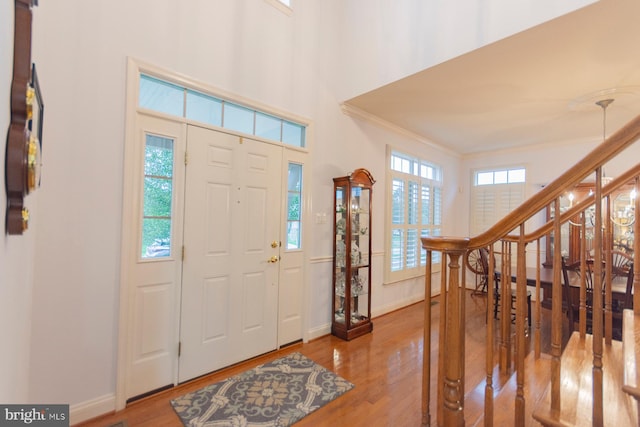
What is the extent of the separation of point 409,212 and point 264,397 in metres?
3.43

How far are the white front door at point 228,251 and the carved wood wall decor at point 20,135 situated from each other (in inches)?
56.8

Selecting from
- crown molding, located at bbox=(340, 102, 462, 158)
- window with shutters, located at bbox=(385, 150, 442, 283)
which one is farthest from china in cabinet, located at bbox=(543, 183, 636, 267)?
crown molding, located at bbox=(340, 102, 462, 158)

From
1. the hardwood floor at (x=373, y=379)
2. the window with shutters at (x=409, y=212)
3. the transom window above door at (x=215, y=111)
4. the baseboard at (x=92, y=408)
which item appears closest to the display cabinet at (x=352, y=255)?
the hardwood floor at (x=373, y=379)

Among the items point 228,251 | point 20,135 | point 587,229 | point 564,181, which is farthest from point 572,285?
point 20,135

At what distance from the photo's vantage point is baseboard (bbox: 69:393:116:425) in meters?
1.86

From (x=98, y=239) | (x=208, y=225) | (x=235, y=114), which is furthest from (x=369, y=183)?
(x=98, y=239)

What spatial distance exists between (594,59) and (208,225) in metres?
3.64

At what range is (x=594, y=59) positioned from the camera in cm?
241

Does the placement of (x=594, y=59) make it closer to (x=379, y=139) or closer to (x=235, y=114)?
(x=379, y=139)

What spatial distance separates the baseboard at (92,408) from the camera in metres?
1.86

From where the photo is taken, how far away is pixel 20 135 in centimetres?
81

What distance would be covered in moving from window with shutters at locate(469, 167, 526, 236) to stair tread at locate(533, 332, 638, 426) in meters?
4.17

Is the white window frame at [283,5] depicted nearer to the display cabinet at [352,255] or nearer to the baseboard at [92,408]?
the display cabinet at [352,255]

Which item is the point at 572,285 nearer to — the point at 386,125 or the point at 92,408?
the point at 386,125
